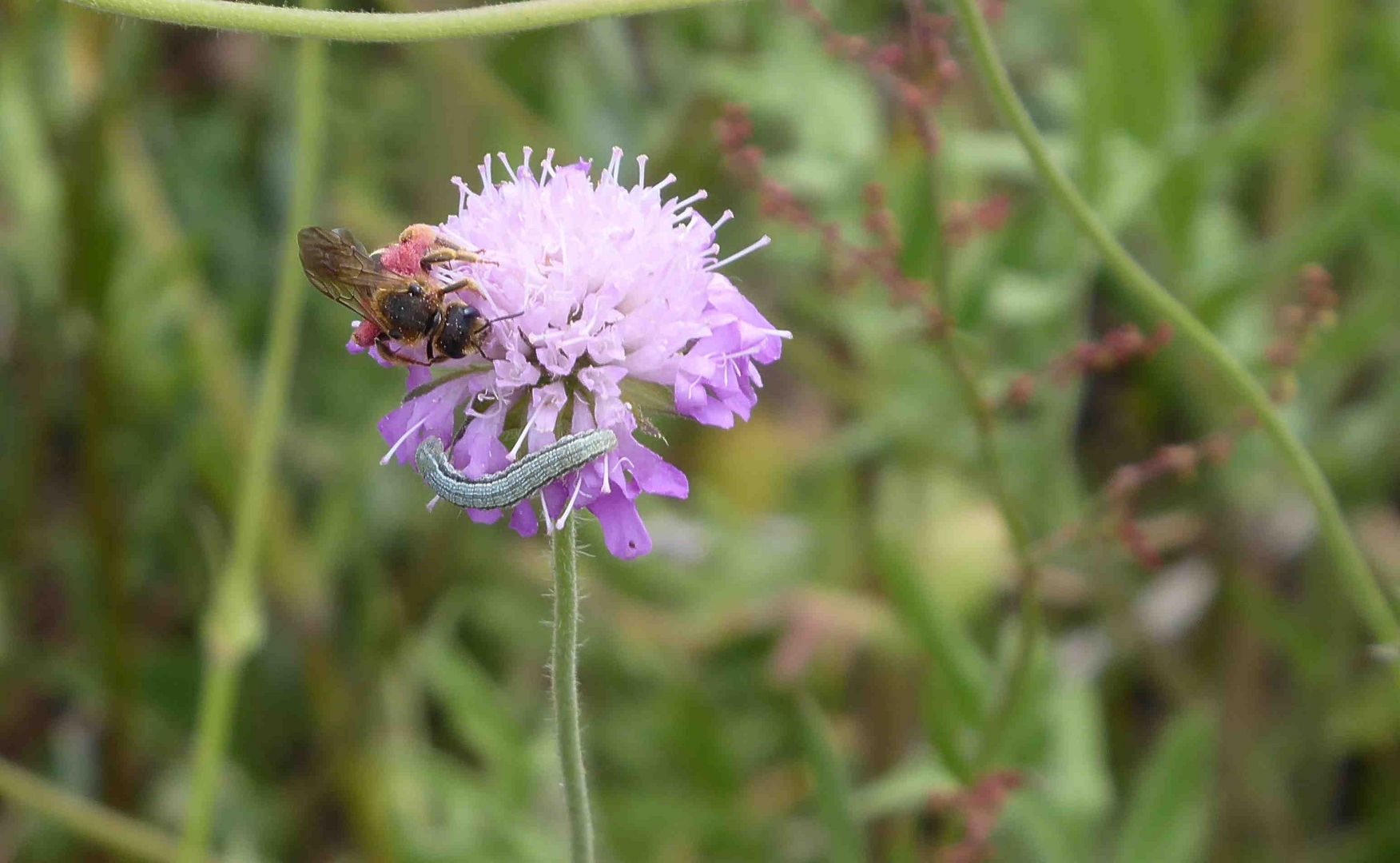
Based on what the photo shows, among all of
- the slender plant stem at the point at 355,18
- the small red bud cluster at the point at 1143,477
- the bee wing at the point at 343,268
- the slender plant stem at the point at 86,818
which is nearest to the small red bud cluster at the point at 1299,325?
the small red bud cluster at the point at 1143,477

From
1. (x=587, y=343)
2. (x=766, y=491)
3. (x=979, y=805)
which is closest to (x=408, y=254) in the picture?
(x=587, y=343)

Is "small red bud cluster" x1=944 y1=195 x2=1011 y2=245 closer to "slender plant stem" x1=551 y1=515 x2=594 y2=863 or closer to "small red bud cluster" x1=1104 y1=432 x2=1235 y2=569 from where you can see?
"small red bud cluster" x1=1104 y1=432 x2=1235 y2=569

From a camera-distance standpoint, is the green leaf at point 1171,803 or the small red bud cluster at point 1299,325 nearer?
the small red bud cluster at point 1299,325

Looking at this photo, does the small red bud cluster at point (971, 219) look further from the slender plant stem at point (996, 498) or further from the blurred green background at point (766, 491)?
the blurred green background at point (766, 491)

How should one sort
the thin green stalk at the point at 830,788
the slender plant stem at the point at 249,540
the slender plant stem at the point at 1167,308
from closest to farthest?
the slender plant stem at the point at 1167,308 < the thin green stalk at the point at 830,788 < the slender plant stem at the point at 249,540

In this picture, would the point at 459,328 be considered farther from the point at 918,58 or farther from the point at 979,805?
the point at 979,805

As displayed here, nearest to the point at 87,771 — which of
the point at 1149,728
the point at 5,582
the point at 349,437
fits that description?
the point at 5,582
